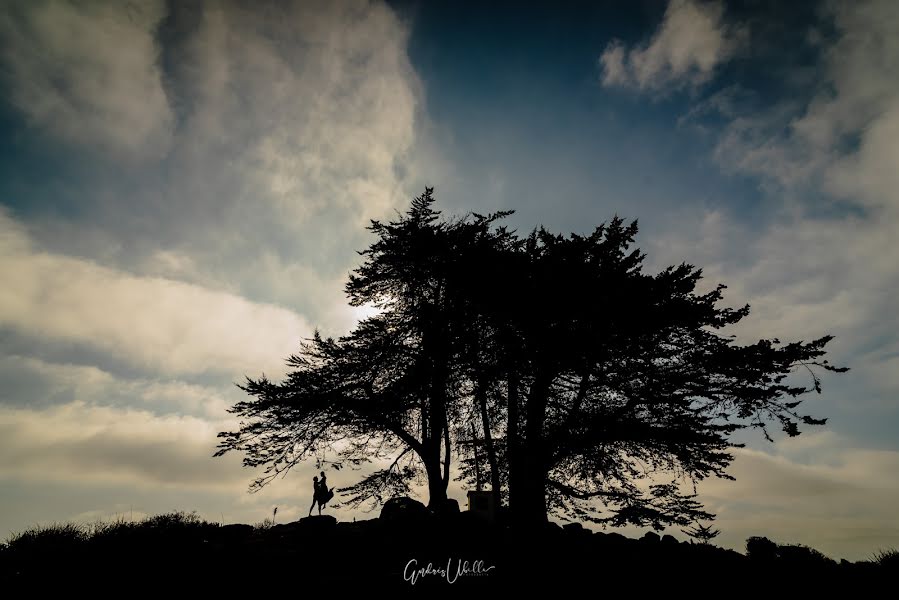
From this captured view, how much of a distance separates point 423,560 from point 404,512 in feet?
11.1

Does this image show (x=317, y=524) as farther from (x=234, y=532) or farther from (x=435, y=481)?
(x=435, y=481)


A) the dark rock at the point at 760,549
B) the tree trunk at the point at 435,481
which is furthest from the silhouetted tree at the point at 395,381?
the dark rock at the point at 760,549

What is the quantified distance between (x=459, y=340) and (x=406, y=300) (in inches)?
162

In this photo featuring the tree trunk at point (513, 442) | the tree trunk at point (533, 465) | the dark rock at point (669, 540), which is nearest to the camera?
the dark rock at point (669, 540)

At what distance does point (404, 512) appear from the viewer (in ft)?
40.8

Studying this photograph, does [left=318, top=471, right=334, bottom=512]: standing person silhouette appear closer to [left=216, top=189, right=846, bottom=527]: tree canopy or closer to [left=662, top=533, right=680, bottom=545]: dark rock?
[left=216, top=189, right=846, bottom=527]: tree canopy

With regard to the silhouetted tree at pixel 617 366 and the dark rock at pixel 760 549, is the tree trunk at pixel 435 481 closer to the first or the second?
the silhouetted tree at pixel 617 366

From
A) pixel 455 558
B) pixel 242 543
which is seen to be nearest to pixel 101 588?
pixel 242 543

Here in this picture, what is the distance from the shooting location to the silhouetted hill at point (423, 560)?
7.91m
